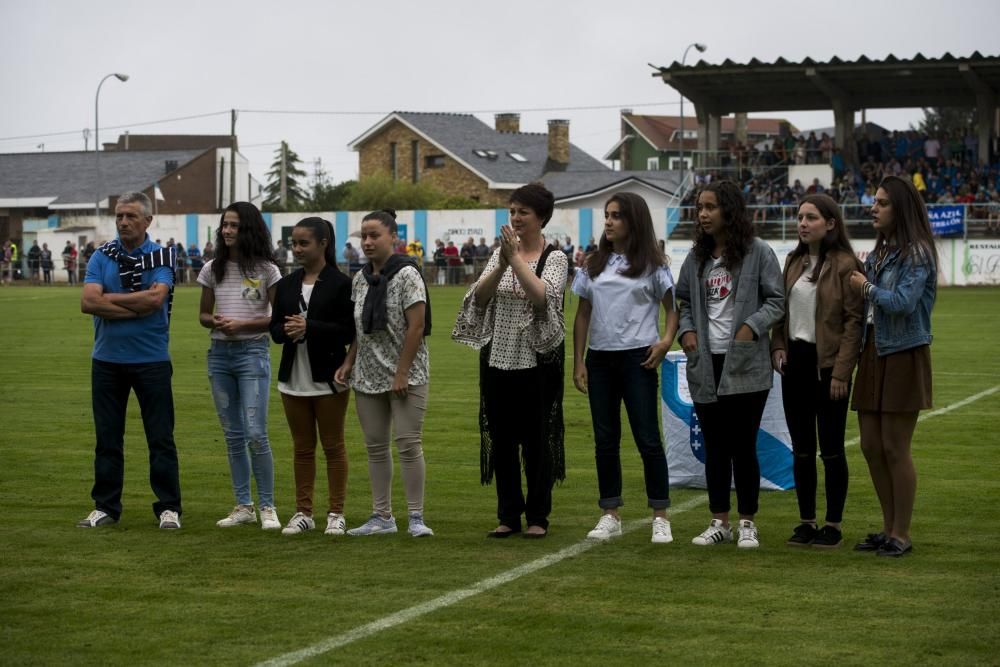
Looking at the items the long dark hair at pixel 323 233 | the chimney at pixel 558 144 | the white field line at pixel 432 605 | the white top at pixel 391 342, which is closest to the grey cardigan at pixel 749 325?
the white field line at pixel 432 605

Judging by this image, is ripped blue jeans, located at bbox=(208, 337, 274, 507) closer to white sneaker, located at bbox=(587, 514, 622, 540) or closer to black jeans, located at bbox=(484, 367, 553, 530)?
black jeans, located at bbox=(484, 367, 553, 530)

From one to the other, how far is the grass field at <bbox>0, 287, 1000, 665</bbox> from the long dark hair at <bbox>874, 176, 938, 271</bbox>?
1.65 metres

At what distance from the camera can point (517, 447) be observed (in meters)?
8.56

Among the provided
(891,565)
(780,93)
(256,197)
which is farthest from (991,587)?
(256,197)

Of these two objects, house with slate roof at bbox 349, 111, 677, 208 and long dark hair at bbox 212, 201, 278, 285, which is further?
house with slate roof at bbox 349, 111, 677, 208

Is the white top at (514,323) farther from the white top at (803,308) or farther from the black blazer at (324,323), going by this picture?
the white top at (803,308)

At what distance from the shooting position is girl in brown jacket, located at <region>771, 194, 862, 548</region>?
7934 mm

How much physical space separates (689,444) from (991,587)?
3408 mm

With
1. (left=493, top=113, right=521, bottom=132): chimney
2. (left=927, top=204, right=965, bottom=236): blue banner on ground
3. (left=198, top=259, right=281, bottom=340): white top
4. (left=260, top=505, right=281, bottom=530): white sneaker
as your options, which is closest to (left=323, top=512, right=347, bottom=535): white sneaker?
(left=260, top=505, right=281, bottom=530): white sneaker

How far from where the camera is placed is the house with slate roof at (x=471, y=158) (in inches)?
3098

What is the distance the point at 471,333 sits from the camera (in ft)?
27.5

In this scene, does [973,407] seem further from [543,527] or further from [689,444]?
[543,527]

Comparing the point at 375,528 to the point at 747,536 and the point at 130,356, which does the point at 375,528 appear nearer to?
the point at 130,356

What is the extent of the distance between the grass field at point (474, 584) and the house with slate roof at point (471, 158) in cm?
6512
